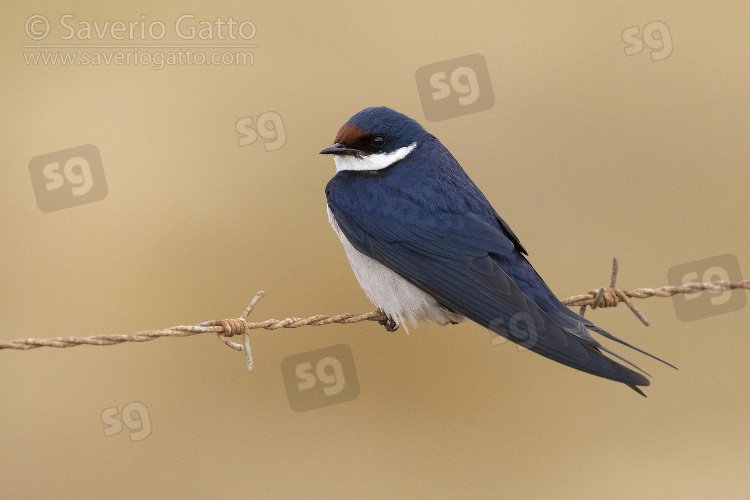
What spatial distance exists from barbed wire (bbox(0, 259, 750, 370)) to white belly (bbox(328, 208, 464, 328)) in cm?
7

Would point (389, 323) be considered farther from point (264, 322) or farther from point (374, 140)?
point (264, 322)

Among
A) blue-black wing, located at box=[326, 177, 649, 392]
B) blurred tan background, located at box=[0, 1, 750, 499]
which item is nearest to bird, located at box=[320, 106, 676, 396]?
blue-black wing, located at box=[326, 177, 649, 392]

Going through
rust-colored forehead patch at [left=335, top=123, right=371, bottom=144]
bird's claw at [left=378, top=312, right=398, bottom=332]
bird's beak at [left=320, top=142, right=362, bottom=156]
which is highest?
rust-colored forehead patch at [left=335, top=123, right=371, bottom=144]

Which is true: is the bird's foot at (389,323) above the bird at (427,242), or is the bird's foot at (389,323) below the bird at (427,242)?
below

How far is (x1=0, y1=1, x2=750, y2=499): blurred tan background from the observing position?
4.18 m

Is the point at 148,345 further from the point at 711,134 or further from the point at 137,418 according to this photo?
the point at 711,134

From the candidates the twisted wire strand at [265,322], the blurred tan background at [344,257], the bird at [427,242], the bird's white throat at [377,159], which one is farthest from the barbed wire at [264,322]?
the blurred tan background at [344,257]

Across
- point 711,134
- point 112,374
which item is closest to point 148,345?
point 112,374

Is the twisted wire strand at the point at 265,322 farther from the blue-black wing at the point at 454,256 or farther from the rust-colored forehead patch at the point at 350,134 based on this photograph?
the rust-colored forehead patch at the point at 350,134

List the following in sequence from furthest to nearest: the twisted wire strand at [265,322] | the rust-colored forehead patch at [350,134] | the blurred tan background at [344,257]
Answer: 1. the blurred tan background at [344,257]
2. the rust-colored forehead patch at [350,134]
3. the twisted wire strand at [265,322]

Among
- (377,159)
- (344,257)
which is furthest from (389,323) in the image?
(344,257)

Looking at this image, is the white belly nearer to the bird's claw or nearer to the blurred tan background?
the bird's claw

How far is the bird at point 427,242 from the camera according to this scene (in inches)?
96.6

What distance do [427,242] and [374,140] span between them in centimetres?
47
